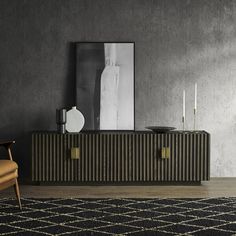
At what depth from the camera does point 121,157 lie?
571 centimetres

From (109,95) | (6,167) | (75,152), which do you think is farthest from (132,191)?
(6,167)

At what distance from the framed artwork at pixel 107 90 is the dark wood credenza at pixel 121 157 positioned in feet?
0.99

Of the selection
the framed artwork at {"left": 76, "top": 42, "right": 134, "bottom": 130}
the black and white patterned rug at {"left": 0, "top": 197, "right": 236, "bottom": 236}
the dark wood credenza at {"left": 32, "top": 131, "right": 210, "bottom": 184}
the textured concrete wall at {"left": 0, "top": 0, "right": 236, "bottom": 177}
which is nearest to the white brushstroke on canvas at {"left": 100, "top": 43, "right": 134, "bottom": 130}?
the framed artwork at {"left": 76, "top": 42, "right": 134, "bottom": 130}

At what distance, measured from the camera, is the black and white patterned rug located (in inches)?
152

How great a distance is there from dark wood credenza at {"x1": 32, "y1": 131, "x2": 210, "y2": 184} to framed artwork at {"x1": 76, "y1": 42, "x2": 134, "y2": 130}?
11.8 inches

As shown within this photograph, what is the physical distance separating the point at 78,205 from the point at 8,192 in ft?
3.07

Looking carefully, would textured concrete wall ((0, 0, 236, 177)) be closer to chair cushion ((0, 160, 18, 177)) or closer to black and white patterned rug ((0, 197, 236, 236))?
black and white patterned rug ((0, 197, 236, 236))

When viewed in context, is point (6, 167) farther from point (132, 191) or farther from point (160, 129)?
point (160, 129)

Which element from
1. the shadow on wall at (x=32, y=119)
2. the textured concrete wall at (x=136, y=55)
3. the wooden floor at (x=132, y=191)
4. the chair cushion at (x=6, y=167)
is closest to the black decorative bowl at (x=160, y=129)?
the textured concrete wall at (x=136, y=55)

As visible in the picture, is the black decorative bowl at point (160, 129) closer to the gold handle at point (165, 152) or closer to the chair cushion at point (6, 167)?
the gold handle at point (165, 152)

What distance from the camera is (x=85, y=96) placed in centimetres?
600

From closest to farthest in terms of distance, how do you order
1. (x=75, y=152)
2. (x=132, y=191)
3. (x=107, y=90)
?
(x=132, y=191), (x=75, y=152), (x=107, y=90)

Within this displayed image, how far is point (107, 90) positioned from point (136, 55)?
467 mm

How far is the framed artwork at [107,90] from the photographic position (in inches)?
236
